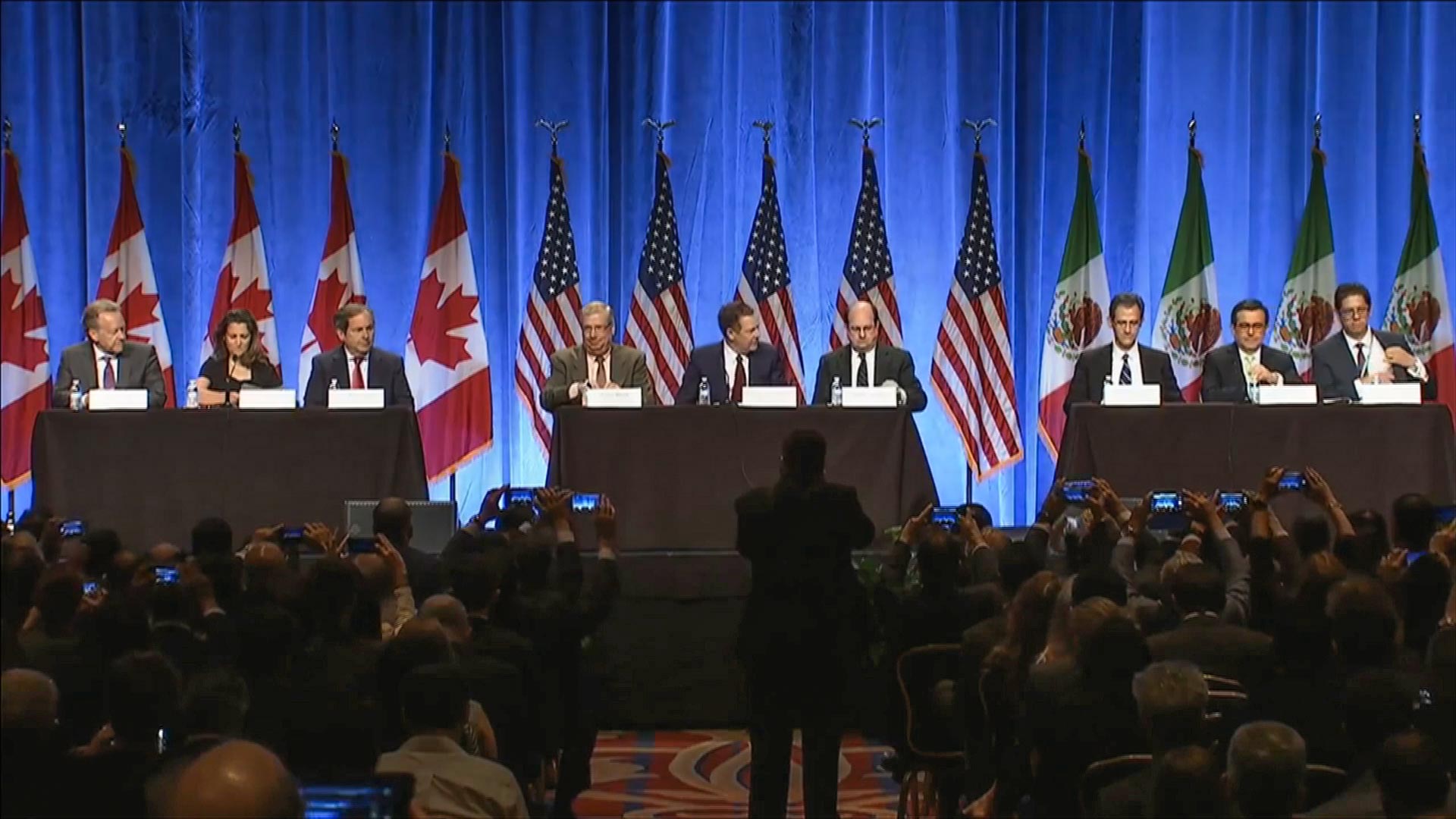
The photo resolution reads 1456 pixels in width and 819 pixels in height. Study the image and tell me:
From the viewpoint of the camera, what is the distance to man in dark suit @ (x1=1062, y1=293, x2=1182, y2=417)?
1001 cm

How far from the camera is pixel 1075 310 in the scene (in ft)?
37.7

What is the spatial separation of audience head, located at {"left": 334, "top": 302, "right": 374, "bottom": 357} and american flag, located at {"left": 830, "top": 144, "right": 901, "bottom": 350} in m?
2.87

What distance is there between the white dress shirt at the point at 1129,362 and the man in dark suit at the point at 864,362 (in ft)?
3.48

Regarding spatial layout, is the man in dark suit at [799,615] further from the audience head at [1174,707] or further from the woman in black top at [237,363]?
the woman in black top at [237,363]

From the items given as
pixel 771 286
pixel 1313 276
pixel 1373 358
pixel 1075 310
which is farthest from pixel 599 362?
pixel 1313 276

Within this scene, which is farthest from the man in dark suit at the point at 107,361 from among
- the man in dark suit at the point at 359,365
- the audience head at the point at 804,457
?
the audience head at the point at 804,457

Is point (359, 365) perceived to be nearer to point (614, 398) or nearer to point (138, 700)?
point (614, 398)

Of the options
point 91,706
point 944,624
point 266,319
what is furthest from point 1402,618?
point 266,319

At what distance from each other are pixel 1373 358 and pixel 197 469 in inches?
239

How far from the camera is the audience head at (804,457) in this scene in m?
5.73

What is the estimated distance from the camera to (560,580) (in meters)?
6.08

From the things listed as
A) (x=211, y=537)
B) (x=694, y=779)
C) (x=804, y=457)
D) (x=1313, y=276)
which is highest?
(x=1313, y=276)

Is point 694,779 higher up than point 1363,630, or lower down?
lower down

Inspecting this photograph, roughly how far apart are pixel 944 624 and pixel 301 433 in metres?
4.11
